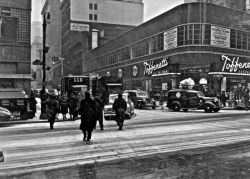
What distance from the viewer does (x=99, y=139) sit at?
1024 cm

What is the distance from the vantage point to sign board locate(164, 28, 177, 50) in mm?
43425

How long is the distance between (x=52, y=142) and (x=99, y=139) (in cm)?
158

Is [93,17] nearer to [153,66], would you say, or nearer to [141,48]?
[141,48]

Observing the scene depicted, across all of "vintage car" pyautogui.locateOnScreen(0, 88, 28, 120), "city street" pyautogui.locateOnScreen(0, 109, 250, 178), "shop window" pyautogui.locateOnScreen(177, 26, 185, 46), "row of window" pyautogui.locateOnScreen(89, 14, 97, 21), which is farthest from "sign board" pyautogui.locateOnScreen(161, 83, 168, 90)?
"row of window" pyautogui.locateOnScreen(89, 14, 97, 21)

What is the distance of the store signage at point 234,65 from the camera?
41.6m

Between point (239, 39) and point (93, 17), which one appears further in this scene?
point (93, 17)

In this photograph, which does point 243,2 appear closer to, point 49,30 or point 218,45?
point 218,45

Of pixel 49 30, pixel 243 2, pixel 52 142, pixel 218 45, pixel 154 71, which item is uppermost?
pixel 49 30

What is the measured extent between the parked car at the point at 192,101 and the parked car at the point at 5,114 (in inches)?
546

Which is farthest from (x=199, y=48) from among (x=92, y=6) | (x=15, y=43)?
(x=92, y=6)

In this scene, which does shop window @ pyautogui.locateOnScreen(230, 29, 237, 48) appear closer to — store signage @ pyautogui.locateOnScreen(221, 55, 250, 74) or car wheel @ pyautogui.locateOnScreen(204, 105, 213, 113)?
store signage @ pyautogui.locateOnScreen(221, 55, 250, 74)

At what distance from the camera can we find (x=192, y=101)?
79.6 ft

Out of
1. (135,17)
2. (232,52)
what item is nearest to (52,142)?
(232,52)

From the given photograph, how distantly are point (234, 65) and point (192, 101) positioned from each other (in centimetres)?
2169
